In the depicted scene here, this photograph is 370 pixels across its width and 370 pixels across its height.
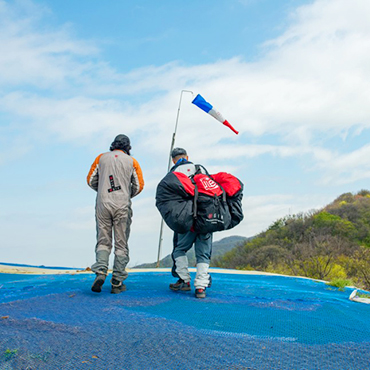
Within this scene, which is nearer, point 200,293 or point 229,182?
point 200,293

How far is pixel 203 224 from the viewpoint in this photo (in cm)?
506

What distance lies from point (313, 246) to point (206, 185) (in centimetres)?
1211

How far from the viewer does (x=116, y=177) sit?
5.46 m

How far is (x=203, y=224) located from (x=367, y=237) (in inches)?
636

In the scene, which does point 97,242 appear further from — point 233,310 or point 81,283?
point 233,310

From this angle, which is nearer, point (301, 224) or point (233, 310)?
point (233, 310)

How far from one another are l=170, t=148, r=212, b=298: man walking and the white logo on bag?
0.25 metres

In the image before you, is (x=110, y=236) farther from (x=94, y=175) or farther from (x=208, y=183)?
(x=208, y=183)

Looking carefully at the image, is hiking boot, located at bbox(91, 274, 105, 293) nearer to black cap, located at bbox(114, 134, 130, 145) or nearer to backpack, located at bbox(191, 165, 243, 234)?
backpack, located at bbox(191, 165, 243, 234)

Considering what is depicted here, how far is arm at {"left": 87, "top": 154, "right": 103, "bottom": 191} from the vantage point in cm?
563

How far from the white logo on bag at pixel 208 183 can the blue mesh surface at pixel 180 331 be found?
123cm

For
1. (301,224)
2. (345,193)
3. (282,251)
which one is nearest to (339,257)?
(282,251)

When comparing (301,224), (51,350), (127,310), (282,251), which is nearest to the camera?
(51,350)

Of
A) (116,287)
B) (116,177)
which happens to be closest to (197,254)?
(116,287)
